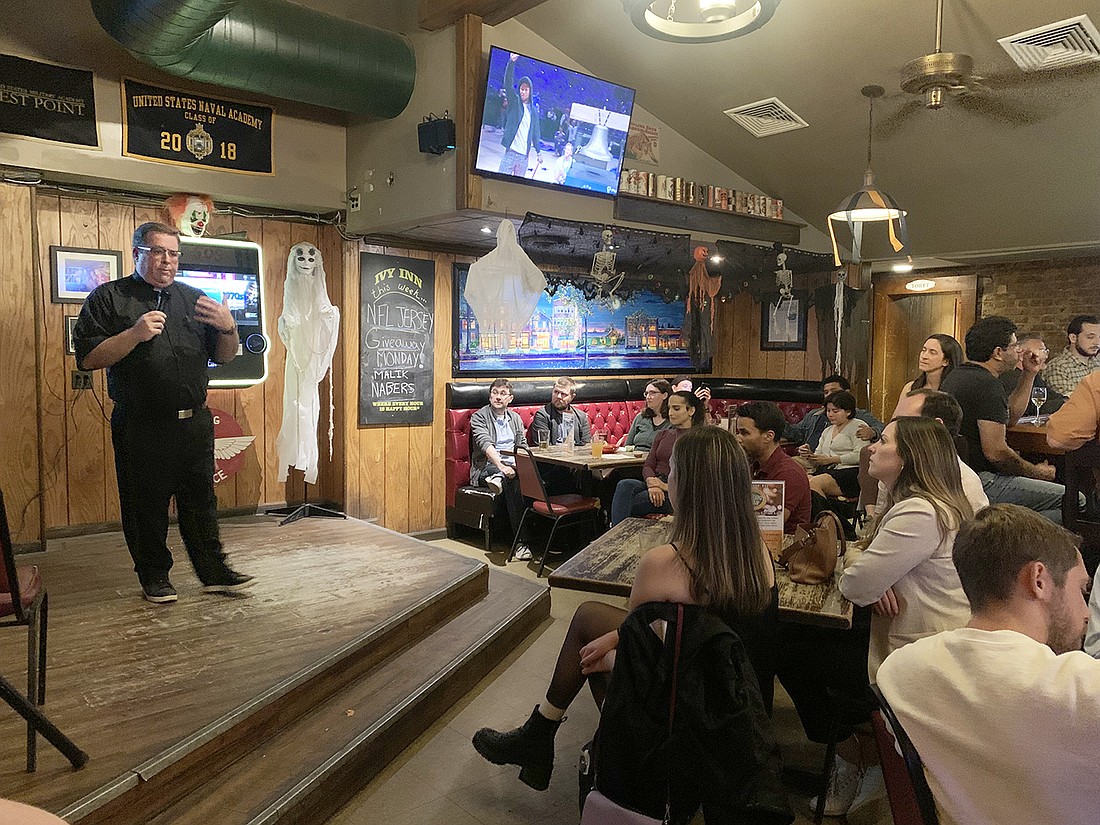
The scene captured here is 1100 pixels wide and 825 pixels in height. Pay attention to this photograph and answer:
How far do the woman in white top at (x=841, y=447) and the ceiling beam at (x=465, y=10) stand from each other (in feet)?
11.4

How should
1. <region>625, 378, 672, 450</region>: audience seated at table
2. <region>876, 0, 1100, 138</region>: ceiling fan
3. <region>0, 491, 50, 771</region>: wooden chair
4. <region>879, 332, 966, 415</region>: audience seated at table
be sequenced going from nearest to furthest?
1. <region>0, 491, 50, 771</region>: wooden chair
2. <region>876, 0, 1100, 138</region>: ceiling fan
3. <region>879, 332, 966, 415</region>: audience seated at table
4. <region>625, 378, 672, 450</region>: audience seated at table

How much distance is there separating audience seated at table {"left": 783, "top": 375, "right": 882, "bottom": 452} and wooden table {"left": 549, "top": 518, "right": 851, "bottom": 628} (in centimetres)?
288

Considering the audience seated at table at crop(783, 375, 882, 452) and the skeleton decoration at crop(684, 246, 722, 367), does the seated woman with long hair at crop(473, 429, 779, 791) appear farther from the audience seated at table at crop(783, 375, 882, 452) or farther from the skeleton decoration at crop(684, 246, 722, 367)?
the skeleton decoration at crop(684, 246, 722, 367)

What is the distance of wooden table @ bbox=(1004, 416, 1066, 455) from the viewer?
171 inches

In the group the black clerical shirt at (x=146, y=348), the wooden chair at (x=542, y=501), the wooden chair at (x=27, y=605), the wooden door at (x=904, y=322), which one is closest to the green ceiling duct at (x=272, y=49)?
the black clerical shirt at (x=146, y=348)

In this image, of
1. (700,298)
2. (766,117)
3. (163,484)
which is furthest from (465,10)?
(163,484)

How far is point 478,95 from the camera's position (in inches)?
195

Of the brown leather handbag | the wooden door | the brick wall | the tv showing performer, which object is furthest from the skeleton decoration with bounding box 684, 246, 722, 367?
the brown leather handbag

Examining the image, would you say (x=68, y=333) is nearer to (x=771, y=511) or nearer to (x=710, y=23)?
(x=710, y=23)

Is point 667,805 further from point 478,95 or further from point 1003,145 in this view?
point 1003,145

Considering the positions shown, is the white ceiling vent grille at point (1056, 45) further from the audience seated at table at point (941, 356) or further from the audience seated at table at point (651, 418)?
the audience seated at table at point (651, 418)

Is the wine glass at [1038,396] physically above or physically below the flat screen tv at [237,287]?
below

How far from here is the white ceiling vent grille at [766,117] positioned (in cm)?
607

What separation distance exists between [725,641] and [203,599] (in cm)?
286
